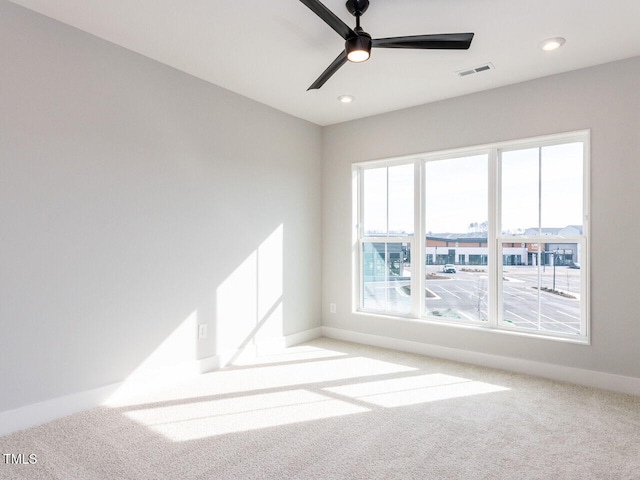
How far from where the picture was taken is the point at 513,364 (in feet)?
11.3

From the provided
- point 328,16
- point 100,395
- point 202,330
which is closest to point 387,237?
point 202,330

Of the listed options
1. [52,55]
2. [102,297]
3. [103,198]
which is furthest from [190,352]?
[52,55]

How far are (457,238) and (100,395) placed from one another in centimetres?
343

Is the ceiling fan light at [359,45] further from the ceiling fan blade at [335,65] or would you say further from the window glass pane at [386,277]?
the window glass pane at [386,277]

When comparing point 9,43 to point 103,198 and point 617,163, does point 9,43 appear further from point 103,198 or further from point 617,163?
point 617,163

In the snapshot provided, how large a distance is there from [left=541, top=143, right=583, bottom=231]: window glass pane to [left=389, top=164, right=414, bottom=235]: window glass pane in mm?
1288

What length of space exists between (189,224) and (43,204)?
3.52 ft

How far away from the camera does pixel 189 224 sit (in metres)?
3.29

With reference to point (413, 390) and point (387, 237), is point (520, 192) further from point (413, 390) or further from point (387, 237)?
point (413, 390)

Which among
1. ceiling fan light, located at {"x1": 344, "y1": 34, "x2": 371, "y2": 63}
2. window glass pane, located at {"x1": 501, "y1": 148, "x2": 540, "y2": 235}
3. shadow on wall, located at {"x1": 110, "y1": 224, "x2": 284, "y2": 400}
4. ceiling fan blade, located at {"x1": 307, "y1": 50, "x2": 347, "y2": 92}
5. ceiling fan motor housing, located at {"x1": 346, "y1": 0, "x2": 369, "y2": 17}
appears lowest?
shadow on wall, located at {"x1": 110, "y1": 224, "x2": 284, "y2": 400}

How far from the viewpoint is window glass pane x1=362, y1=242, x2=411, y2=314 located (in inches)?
168

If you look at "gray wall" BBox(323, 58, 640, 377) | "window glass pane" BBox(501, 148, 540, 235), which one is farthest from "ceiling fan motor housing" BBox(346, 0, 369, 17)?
"window glass pane" BBox(501, 148, 540, 235)

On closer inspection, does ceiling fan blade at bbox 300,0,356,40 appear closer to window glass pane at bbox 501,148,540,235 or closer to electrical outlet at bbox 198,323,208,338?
window glass pane at bbox 501,148,540,235

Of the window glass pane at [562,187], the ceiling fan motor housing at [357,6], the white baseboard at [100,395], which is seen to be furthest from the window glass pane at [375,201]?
the ceiling fan motor housing at [357,6]
